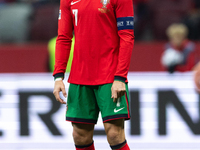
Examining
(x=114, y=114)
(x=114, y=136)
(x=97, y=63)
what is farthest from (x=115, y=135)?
(x=97, y=63)

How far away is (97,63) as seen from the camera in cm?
270

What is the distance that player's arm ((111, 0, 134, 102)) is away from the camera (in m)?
2.58

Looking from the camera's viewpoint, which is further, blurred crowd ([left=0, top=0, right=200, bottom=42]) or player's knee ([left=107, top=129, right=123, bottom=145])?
blurred crowd ([left=0, top=0, right=200, bottom=42])

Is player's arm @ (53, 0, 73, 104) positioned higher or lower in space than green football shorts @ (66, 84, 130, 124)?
higher

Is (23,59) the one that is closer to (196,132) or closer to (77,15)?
(196,132)

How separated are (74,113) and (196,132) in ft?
6.72

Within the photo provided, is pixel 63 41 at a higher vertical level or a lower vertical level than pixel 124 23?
lower

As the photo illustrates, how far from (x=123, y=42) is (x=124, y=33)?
61mm

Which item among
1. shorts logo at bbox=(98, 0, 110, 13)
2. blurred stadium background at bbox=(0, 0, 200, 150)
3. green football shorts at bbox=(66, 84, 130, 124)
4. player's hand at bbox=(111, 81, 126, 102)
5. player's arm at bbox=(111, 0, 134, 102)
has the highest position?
shorts logo at bbox=(98, 0, 110, 13)

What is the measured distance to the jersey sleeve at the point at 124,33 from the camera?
102 inches

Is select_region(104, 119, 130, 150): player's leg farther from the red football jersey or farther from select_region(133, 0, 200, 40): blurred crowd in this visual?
select_region(133, 0, 200, 40): blurred crowd

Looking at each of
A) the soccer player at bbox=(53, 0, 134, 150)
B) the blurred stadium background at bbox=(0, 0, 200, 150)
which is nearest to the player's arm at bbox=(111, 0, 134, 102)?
the soccer player at bbox=(53, 0, 134, 150)

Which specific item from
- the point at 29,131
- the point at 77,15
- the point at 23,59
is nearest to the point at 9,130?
the point at 29,131

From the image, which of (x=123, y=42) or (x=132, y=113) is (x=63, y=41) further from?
(x=132, y=113)
